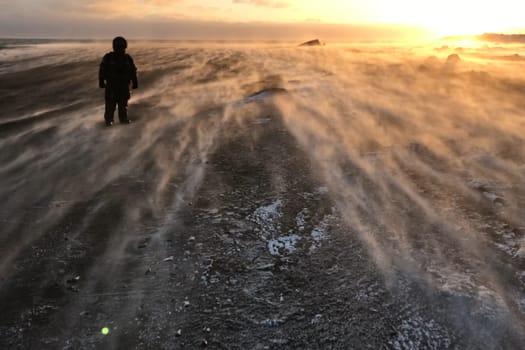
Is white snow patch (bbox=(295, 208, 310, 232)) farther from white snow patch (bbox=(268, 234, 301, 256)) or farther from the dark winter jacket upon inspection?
the dark winter jacket

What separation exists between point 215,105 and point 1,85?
9378mm

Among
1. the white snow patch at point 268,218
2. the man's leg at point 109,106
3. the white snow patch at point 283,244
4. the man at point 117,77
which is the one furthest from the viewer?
the man at point 117,77

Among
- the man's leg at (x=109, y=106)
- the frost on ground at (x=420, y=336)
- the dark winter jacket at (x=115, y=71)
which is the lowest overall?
the frost on ground at (x=420, y=336)

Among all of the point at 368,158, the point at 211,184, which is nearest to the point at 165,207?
the point at 211,184

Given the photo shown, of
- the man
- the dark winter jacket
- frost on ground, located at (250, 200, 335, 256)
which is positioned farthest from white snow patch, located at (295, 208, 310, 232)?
A: the dark winter jacket

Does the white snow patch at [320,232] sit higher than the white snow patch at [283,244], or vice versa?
the white snow patch at [320,232]

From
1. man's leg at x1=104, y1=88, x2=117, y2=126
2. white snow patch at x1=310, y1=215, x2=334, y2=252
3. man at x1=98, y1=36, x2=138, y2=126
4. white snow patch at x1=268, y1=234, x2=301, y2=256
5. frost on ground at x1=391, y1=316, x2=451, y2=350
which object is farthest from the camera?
man at x1=98, y1=36, x2=138, y2=126

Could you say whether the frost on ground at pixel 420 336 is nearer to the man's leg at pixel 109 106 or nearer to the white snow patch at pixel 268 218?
the white snow patch at pixel 268 218

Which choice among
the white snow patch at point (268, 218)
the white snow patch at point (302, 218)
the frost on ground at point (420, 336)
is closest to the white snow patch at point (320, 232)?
the white snow patch at point (302, 218)

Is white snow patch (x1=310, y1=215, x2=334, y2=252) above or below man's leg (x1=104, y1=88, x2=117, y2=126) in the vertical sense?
below

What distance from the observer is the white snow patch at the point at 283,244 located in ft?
13.4

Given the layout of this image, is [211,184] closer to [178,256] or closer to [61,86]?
[178,256]

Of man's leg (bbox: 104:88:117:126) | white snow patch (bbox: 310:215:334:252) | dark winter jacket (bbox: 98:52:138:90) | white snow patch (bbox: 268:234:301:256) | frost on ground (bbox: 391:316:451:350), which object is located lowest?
frost on ground (bbox: 391:316:451:350)

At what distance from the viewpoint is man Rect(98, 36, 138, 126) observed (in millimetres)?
9156
